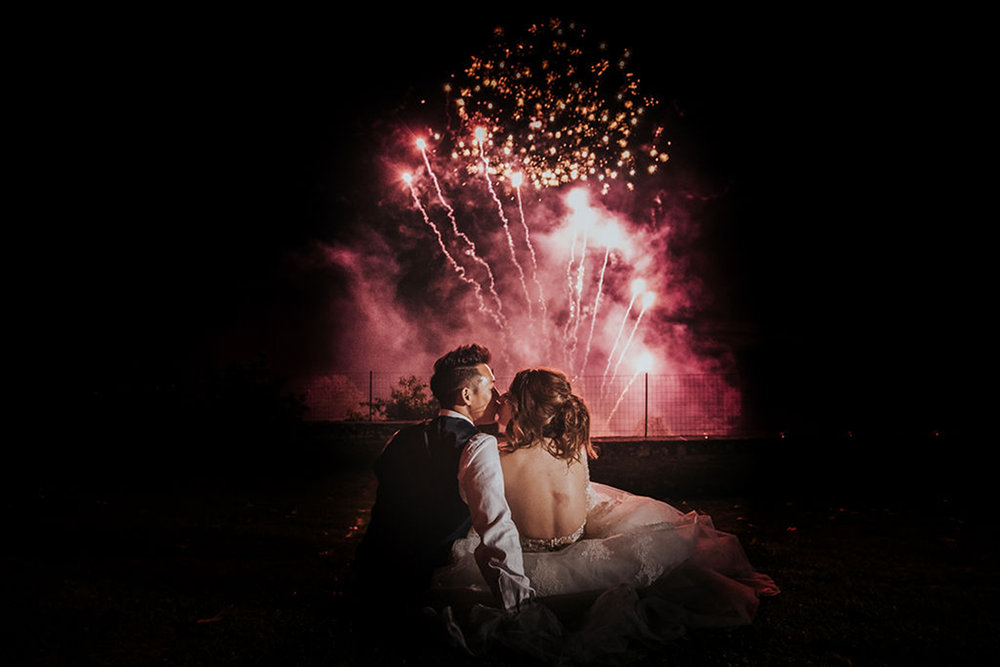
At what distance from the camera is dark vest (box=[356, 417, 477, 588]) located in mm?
3539

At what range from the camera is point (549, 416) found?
4348 mm

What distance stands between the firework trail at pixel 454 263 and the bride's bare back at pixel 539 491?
13.2 meters

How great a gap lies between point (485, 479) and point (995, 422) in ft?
50.3

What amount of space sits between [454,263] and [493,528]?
47.0 feet

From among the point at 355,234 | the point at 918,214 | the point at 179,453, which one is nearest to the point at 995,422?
the point at 918,214

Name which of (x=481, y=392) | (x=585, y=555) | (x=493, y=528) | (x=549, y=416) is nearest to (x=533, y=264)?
(x=549, y=416)

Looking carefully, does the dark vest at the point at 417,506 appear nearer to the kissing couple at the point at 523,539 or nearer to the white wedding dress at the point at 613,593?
the kissing couple at the point at 523,539

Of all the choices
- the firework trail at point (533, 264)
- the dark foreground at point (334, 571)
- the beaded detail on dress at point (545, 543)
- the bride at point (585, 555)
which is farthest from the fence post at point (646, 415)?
the beaded detail on dress at point (545, 543)

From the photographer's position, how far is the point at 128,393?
38.7 ft

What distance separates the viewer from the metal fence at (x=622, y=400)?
1260 cm

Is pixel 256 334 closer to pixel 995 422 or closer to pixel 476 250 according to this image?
pixel 476 250

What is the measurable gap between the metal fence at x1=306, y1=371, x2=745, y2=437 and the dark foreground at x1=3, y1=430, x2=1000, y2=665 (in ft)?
8.62

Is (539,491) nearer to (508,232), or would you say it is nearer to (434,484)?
(434,484)

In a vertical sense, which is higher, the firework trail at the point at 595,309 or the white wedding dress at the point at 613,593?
the firework trail at the point at 595,309
